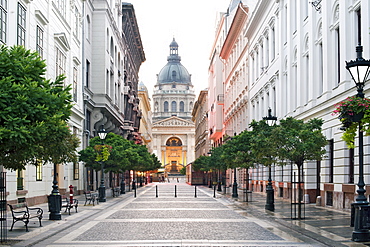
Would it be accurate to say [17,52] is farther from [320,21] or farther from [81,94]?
[81,94]

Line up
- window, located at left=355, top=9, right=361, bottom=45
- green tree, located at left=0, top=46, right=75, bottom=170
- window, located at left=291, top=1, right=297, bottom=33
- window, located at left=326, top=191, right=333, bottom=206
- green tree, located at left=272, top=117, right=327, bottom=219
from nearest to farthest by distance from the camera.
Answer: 1. green tree, located at left=0, top=46, right=75, bottom=170
2. green tree, located at left=272, top=117, right=327, bottom=219
3. window, located at left=355, top=9, right=361, bottom=45
4. window, located at left=326, top=191, right=333, bottom=206
5. window, located at left=291, top=1, right=297, bottom=33

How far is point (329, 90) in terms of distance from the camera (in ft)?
82.4

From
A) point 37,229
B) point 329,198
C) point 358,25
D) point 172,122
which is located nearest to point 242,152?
point 329,198

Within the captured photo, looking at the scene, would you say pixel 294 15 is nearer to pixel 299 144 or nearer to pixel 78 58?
pixel 299 144

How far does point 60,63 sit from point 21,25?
914 cm

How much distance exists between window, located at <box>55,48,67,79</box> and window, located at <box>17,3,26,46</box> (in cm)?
738

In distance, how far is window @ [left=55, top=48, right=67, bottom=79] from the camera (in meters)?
33.4

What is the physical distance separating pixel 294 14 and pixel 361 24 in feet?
39.3

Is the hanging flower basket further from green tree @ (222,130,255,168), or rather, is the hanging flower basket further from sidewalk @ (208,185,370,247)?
sidewalk @ (208,185,370,247)

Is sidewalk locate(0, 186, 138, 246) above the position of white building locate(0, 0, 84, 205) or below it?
below

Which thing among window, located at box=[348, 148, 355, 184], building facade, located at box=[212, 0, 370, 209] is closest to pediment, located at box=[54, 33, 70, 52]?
building facade, located at box=[212, 0, 370, 209]

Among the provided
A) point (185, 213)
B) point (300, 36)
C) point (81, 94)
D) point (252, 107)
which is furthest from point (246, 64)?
point (185, 213)

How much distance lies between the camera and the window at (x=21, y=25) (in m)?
24.8

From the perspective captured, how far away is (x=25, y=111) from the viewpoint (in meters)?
12.9
